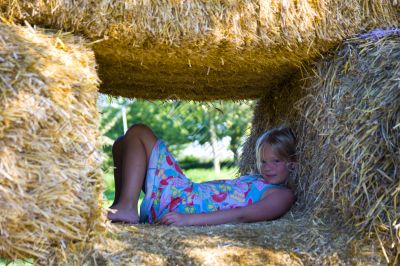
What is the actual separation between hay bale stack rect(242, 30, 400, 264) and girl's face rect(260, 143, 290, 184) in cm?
16

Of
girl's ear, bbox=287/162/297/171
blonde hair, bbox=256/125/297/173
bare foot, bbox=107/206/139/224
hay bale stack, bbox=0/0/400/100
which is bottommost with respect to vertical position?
bare foot, bbox=107/206/139/224

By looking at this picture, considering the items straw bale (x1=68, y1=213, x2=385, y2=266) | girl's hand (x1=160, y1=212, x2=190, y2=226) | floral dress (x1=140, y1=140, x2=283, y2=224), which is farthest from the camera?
floral dress (x1=140, y1=140, x2=283, y2=224)

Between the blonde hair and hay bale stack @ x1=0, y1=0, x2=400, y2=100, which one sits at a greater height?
hay bale stack @ x1=0, y1=0, x2=400, y2=100

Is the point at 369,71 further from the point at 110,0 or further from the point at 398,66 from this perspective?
the point at 110,0

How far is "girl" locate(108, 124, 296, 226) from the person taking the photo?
351 cm

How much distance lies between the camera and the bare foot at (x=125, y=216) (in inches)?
135

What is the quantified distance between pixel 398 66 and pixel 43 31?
5.52ft

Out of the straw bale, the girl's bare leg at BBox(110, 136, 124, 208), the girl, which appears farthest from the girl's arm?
the girl's bare leg at BBox(110, 136, 124, 208)

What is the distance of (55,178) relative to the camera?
2637 millimetres

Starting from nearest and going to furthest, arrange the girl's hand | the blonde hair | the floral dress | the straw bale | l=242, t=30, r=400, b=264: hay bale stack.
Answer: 1. the straw bale
2. l=242, t=30, r=400, b=264: hay bale stack
3. the girl's hand
4. the floral dress
5. the blonde hair

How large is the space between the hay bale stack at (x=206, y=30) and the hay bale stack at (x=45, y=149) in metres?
0.20

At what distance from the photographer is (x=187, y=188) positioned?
12.4 feet

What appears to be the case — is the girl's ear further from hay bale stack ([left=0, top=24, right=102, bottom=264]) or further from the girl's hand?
hay bale stack ([left=0, top=24, right=102, bottom=264])

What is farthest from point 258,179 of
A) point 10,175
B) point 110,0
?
point 10,175
